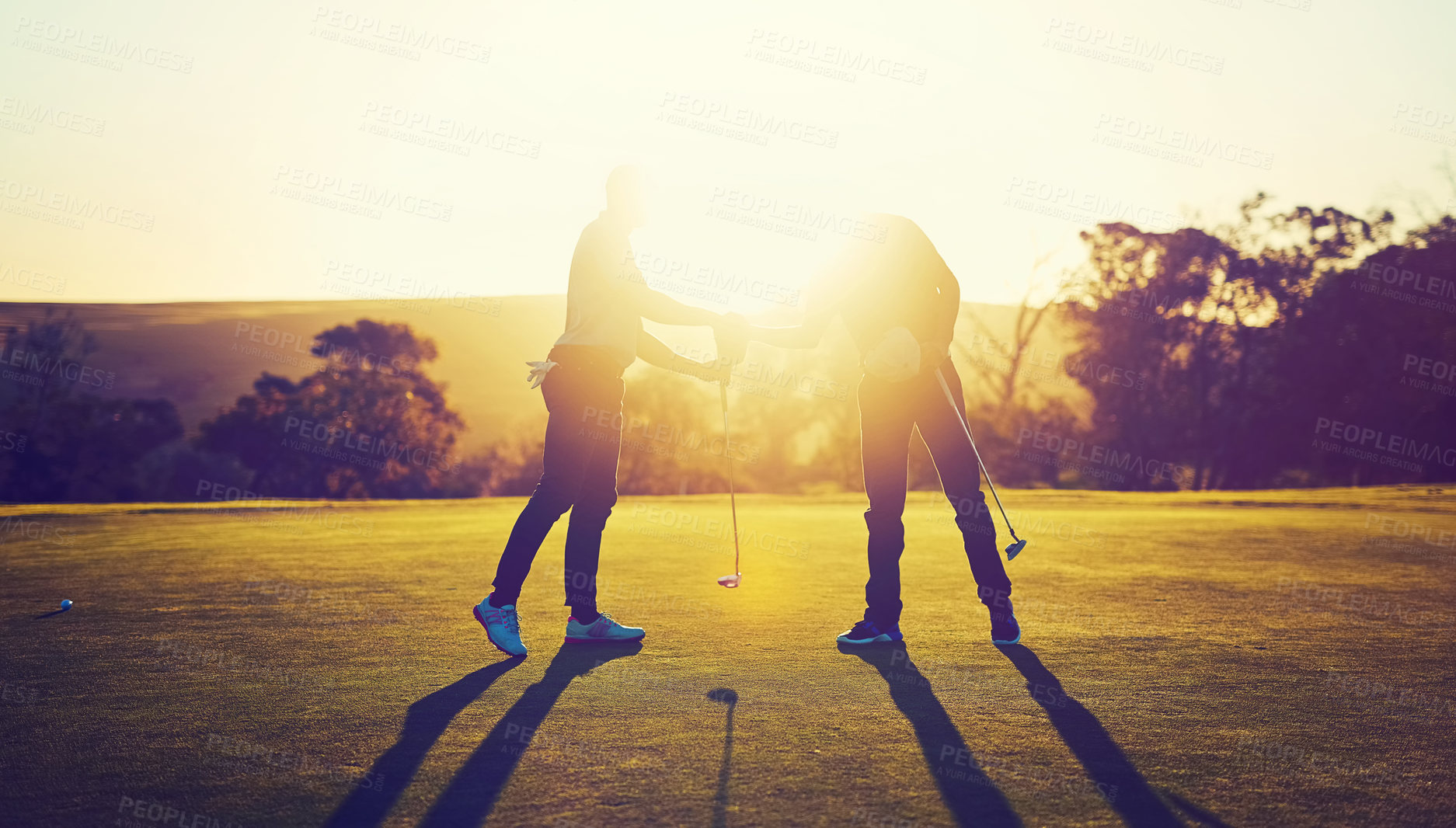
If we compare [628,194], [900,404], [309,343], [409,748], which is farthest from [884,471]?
[309,343]

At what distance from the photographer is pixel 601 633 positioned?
5098 mm

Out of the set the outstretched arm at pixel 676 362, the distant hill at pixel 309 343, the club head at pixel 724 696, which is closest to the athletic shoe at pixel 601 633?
the club head at pixel 724 696

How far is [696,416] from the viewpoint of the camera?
44.3 m

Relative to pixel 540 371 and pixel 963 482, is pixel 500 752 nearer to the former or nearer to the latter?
pixel 540 371

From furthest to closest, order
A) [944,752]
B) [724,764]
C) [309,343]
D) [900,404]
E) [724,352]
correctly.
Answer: [309,343] → [724,352] → [900,404] → [944,752] → [724,764]

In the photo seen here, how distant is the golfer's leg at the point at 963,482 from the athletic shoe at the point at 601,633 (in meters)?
1.98

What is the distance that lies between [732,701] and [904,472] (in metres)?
2.11

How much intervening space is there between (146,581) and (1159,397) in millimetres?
46107

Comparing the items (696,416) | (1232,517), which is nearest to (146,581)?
(1232,517)

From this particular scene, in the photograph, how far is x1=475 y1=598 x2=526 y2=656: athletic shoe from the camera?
4723 millimetres

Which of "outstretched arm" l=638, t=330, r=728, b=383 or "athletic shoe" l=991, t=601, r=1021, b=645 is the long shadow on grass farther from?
"outstretched arm" l=638, t=330, r=728, b=383

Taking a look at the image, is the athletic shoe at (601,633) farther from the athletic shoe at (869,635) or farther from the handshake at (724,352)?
the handshake at (724,352)

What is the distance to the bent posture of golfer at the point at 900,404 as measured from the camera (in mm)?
5234

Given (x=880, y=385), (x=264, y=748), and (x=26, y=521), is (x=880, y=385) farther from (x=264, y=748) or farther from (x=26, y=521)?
(x=26, y=521)
